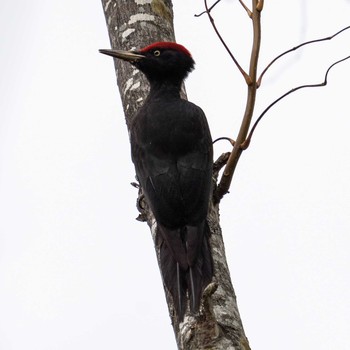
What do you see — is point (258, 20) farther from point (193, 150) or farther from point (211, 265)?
point (211, 265)

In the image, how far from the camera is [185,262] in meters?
4.66

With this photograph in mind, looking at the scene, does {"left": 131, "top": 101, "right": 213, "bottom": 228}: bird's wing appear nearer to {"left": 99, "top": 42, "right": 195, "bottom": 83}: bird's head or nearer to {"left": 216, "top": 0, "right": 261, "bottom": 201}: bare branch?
{"left": 216, "top": 0, "right": 261, "bottom": 201}: bare branch

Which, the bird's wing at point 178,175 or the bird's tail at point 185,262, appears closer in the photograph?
the bird's tail at point 185,262

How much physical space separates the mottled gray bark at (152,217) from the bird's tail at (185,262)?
5cm

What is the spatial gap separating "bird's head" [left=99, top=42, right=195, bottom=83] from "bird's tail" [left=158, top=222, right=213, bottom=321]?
1.21m

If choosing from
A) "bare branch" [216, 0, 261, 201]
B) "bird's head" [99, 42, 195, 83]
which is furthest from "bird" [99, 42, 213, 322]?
"bare branch" [216, 0, 261, 201]

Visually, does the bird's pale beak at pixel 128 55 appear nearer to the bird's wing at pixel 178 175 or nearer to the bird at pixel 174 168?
the bird at pixel 174 168

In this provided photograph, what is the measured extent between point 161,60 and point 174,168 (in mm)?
985

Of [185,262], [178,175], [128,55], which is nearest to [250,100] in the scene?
[178,175]

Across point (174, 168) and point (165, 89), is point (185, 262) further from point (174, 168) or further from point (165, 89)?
point (165, 89)

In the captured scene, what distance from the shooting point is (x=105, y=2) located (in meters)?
6.00

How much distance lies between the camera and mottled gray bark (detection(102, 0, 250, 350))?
13.0 feet

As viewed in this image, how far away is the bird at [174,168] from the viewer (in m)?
4.60

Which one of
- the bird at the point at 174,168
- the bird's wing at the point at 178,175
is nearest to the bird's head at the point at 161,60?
the bird at the point at 174,168
